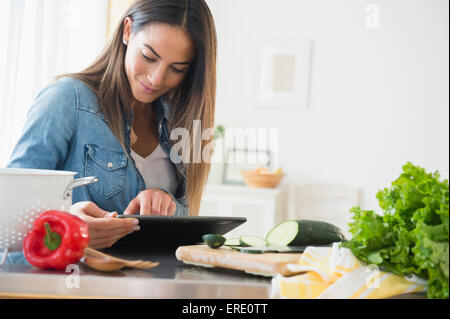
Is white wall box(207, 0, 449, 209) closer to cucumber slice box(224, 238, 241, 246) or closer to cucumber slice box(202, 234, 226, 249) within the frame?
cucumber slice box(224, 238, 241, 246)

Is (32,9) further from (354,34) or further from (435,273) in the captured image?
(354,34)

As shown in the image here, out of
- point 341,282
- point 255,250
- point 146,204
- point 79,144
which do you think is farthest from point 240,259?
point 79,144

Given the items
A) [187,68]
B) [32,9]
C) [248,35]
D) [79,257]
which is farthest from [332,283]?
[248,35]

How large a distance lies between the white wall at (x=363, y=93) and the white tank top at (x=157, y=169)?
2.39 metres

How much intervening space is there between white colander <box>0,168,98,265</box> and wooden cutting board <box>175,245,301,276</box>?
0.27 meters

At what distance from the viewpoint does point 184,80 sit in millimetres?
1707

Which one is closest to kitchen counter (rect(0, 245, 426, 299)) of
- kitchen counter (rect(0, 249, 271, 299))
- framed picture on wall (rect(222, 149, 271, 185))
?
kitchen counter (rect(0, 249, 271, 299))

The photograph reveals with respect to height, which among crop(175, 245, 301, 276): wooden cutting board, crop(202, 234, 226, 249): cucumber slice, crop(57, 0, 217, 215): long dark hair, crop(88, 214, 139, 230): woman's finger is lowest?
crop(175, 245, 301, 276): wooden cutting board

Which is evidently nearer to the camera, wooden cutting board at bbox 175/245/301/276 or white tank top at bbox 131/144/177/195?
wooden cutting board at bbox 175/245/301/276

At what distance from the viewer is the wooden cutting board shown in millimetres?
837

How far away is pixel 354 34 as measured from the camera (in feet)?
12.8

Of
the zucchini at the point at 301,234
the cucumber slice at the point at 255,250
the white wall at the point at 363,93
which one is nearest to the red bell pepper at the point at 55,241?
the cucumber slice at the point at 255,250

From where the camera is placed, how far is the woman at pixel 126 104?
141 cm

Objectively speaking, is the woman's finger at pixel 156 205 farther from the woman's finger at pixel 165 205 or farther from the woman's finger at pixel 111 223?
the woman's finger at pixel 111 223
